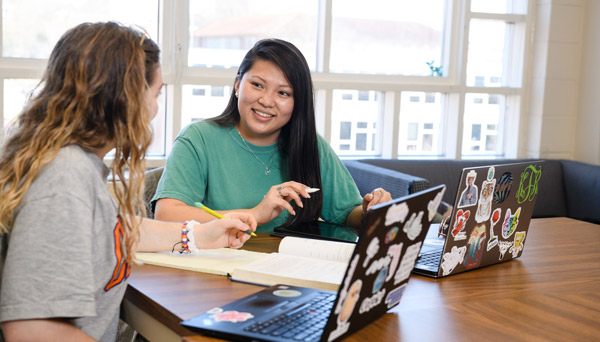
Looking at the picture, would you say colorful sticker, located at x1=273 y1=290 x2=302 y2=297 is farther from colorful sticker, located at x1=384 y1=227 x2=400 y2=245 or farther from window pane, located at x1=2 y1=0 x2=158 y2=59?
window pane, located at x1=2 y1=0 x2=158 y2=59

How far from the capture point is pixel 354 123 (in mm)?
4398

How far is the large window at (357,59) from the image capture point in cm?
355

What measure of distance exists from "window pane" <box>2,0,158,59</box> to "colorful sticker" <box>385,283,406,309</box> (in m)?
2.72

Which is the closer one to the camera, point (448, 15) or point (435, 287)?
point (435, 287)

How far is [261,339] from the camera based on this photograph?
1.05m

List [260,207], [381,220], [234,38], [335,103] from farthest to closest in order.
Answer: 1. [335,103]
2. [234,38]
3. [260,207]
4. [381,220]

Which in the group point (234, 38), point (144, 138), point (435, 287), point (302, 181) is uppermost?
point (234, 38)

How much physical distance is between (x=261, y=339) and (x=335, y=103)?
3328 mm

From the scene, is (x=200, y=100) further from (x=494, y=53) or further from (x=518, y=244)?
(x=518, y=244)

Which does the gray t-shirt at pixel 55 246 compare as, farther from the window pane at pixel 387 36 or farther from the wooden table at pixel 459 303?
the window pane at pixel 387 36

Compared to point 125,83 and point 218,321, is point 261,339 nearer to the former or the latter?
point 218,321

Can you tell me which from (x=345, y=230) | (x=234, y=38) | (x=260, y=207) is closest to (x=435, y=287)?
(x=345, y=230)

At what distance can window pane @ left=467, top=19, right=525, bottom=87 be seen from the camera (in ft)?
15.1

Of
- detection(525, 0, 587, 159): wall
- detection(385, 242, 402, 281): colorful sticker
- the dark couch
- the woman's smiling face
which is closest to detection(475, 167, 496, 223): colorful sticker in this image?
detection(385, 242, 402, 281): colorful sticker
